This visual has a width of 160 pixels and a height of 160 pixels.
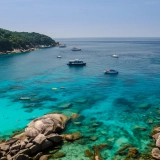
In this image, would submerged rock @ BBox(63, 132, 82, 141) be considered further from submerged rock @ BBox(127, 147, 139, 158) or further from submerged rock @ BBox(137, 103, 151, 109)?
submerged rock @ BBox(137, 103, 151, 109)

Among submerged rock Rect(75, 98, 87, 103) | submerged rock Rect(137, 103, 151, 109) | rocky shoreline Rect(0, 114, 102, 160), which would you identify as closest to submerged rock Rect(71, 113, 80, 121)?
rocky shoreline Rect(0, 114, 102, 160)

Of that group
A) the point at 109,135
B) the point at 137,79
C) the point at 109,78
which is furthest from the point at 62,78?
the point at 109,135

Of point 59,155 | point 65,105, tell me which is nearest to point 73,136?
point 59,155

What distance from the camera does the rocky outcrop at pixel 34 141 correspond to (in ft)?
95.9

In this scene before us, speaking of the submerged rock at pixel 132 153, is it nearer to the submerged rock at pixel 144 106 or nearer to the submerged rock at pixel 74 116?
the submerged rock at pixel 74 116

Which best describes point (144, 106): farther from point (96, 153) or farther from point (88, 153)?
point (88, 153)

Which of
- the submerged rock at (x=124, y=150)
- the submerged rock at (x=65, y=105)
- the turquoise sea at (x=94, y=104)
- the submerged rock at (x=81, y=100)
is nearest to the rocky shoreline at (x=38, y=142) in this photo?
the turquoise sea at (x=94, y=104)

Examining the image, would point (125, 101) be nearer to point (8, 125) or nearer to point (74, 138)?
point (74, 138)

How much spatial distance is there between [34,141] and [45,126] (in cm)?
481

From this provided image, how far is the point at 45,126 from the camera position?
35.6 m

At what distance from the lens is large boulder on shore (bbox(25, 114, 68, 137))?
34.1m

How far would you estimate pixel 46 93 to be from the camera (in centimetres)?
6066

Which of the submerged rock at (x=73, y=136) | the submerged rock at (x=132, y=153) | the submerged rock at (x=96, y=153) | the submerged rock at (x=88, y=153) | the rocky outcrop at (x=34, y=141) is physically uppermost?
the rocky outcrop at (x=34, y=141)

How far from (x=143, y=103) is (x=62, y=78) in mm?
39216
